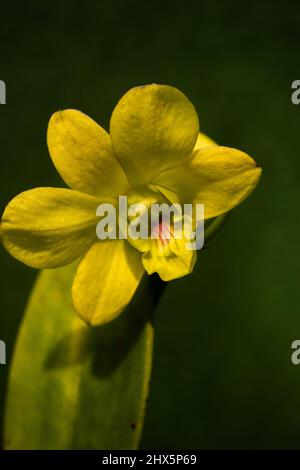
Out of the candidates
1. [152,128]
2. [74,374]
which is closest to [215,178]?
[152,128]

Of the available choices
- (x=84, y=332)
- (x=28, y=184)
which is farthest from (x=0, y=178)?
(x=84, y=332)

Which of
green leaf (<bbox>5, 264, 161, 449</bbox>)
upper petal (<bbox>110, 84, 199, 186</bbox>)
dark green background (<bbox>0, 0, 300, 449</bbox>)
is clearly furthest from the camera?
dark green background (<bbox>0, 0, 300, 449</bbox>)

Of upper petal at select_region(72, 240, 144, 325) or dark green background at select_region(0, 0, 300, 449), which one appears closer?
upper petal at select_region(72, 240, 144, 325)

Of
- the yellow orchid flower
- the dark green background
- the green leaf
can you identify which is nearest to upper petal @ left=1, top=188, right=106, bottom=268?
the yellow orchid flower

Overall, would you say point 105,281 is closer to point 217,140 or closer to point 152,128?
point 152,128

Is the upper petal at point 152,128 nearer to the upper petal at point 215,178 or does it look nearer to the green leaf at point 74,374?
the upper petal at point 215,178

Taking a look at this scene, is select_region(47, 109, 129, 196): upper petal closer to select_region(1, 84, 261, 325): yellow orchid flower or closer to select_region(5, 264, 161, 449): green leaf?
select_region(1, 84, 261, 325): yellow orchid flower
